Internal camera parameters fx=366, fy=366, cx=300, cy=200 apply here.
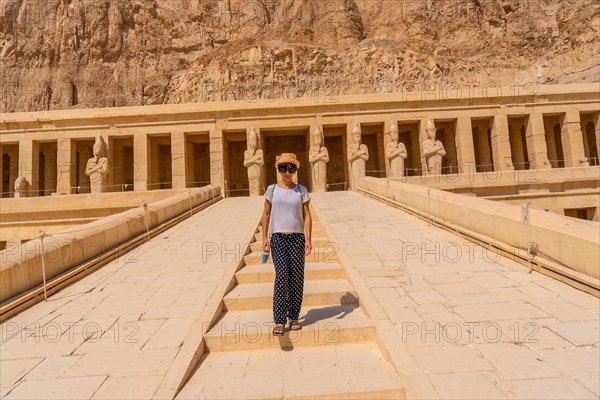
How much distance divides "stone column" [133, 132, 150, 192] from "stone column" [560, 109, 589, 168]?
20.2 meters

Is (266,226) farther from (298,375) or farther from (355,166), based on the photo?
(355,166)

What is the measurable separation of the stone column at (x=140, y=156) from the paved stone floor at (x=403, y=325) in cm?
1241

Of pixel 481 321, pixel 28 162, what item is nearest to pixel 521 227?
pixel 481 321

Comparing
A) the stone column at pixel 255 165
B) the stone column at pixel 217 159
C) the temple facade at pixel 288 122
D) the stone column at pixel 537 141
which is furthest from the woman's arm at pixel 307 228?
the stone column at pixel 537 141

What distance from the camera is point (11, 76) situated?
38.1 metres

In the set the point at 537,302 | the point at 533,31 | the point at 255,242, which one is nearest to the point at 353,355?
the point at 537,302

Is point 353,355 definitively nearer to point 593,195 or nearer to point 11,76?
point 593,195

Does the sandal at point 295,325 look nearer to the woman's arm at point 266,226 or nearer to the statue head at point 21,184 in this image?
the woman's arm at point 266,226

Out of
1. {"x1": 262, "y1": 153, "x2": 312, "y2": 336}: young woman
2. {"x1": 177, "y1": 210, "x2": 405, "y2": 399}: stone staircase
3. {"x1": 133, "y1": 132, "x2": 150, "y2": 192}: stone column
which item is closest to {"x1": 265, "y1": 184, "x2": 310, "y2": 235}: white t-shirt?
{"x1": 262, "y1": 153, "x2": 312, "y2": 336}: young woman

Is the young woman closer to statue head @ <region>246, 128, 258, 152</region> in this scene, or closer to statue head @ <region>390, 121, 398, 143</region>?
statue head @ <region>246, 128, 258, 152</region>

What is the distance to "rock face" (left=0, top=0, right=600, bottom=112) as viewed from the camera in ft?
112

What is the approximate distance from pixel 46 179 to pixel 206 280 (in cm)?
2008

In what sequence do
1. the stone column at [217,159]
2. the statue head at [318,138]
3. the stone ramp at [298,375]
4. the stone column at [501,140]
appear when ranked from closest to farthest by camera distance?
the stone ramp at [298,375], the statue head at [318,138], the stone column at [217,159], the stone column at [501,140]

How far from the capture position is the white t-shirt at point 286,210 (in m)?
3.26
